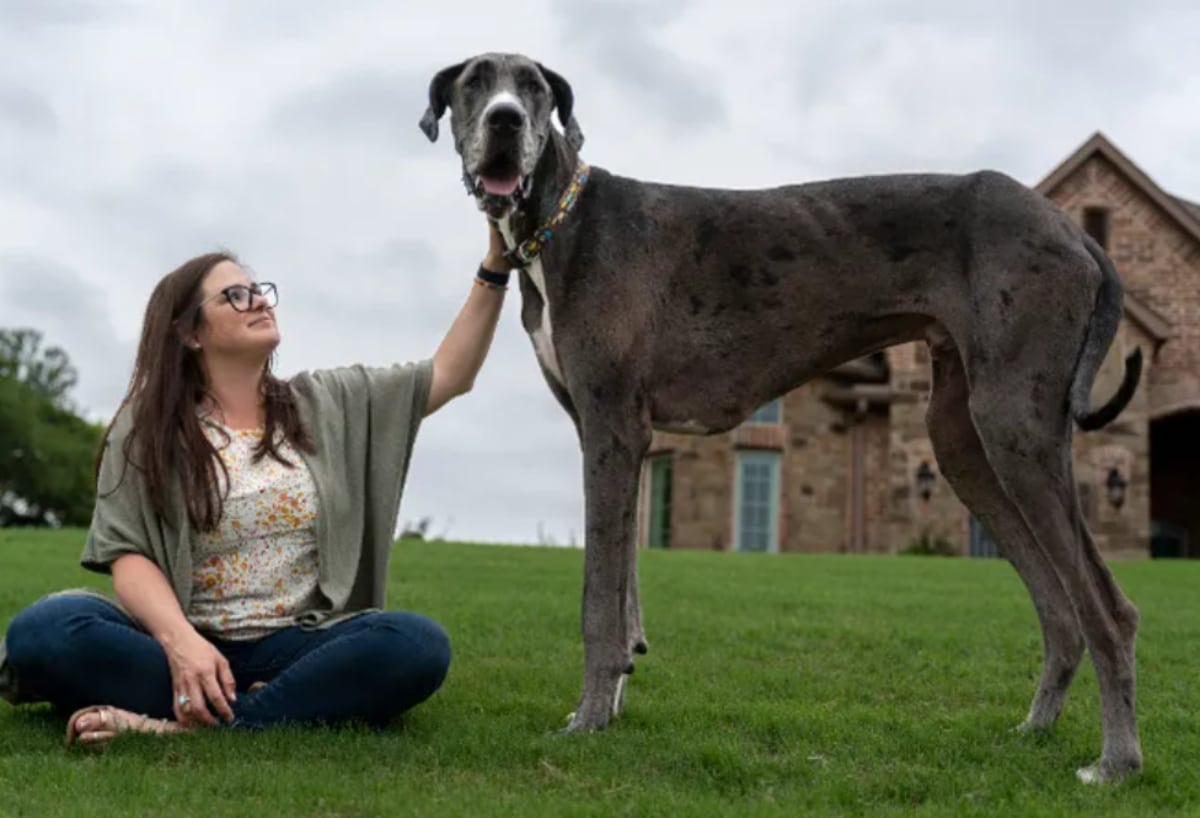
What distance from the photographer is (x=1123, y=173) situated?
28562 millimetres

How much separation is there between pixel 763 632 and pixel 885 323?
3.72m

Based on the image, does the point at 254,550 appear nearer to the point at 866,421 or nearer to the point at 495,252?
the point at 495,252

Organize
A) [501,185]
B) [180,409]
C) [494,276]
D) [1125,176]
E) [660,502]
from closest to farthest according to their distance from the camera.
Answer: [501,185] → [180,409] → [494,276] → [1125,176] → [660,502]

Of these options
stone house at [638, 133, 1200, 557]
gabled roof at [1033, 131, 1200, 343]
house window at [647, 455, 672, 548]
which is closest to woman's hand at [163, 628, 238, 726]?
stone house at [638, 133, 1200, 557]

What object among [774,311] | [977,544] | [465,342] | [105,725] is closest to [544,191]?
[465,342]

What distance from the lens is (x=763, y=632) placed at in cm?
836

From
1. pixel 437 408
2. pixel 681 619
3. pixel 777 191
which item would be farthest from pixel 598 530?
pixel 681 619

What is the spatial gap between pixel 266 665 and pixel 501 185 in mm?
1926

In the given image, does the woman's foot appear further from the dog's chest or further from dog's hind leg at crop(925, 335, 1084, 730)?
dog's hind leg at crop(925, 335, 1084, 730)

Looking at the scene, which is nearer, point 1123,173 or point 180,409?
point 180,409

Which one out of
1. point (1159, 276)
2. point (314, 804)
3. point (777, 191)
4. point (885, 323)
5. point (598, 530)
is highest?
point (1159, 276)

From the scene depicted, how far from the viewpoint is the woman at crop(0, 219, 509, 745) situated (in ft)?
15.9

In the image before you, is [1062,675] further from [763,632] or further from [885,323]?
[763,632]

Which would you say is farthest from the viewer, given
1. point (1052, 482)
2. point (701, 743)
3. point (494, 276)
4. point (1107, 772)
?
point (494, 276)
